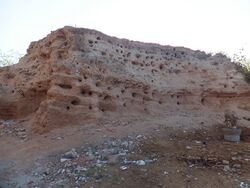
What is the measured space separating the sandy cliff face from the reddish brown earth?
3 cm

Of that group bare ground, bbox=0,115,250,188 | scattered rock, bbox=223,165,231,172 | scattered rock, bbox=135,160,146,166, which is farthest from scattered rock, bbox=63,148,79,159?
scattered rock, bbox=223,165,231,172

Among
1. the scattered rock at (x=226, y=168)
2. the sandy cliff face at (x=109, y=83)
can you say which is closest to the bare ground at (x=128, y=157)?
the scattered rock at (x=226, y=168)

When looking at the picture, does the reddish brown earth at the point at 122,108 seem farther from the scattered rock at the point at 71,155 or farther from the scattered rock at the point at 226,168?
the scattered rock at the point at 71,155

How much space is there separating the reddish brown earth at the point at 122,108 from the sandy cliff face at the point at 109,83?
0.03 meters

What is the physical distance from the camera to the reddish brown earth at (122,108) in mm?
7098

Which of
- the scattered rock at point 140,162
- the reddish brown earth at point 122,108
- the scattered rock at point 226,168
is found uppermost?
the reddish brown earth at point 122,108

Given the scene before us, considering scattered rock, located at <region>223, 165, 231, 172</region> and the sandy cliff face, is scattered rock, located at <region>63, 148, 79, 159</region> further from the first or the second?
scattered rock, located at <region>223, 165, 231, 172</region>

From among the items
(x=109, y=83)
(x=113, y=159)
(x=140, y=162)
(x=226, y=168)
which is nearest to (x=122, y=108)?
(x=109, y=83)

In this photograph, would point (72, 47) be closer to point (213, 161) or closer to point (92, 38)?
point (92, 38)

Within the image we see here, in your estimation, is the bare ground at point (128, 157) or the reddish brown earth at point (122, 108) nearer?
the bare ground at point (128, 157)

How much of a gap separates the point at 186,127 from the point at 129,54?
9.50 ft

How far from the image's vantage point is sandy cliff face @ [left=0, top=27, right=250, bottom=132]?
9.37m

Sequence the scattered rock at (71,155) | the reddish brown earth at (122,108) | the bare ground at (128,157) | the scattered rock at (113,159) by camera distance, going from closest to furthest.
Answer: the bare ground at (128,157) < the reddish brown earth at (122,108) < the scattered rock at (113,159) < the scattered rock at (71,155)

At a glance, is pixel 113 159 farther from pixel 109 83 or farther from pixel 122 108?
pixel 109 83
